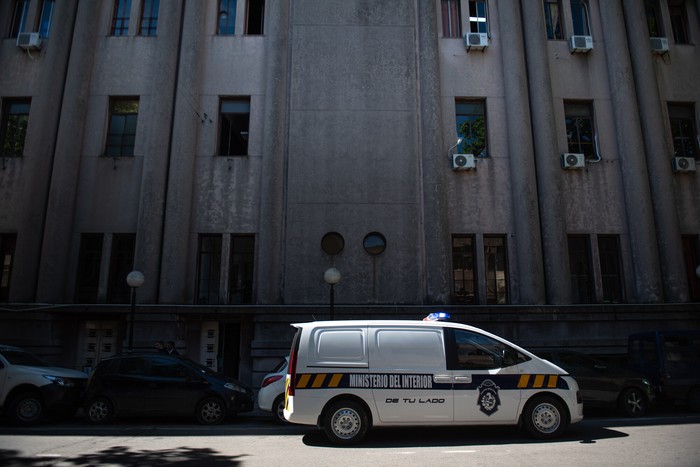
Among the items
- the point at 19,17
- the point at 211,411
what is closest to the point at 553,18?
the point at 211,411

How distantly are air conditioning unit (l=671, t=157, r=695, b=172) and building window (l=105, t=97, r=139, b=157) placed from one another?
18645 mm

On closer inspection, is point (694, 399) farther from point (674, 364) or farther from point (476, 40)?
point (476, 40)

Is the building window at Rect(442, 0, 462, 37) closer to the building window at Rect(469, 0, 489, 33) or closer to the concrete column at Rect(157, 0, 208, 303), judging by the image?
the building window at Rect(469, 0, 489, 33)

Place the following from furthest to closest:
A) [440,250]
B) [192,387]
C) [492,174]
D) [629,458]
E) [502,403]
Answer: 1. [492,174]
2. [440,250]
3. [192,387]
4. [502,403]
5. [629,458]

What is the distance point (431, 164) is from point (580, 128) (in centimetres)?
588

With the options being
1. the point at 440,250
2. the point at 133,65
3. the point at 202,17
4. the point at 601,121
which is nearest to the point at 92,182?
the point at 133,65

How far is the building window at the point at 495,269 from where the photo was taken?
51.1ft

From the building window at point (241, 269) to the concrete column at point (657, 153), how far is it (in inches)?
531

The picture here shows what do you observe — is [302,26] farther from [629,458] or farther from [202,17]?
[629,458]

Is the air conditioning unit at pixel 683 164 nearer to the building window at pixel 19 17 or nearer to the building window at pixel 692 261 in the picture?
the building window at pixel 692 261

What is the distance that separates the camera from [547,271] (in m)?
15.2

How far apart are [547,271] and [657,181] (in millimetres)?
4958

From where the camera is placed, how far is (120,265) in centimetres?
1570

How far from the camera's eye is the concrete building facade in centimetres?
1499
